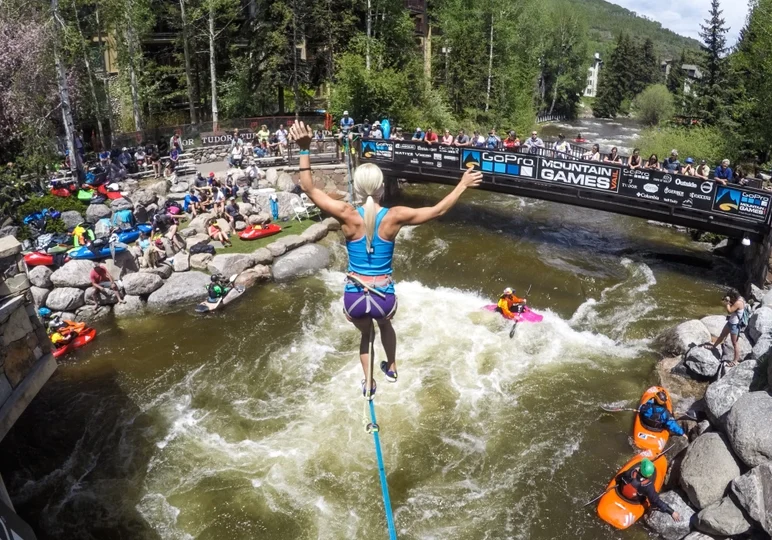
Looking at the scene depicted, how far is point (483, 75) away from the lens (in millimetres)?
38875

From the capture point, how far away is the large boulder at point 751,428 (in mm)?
8555

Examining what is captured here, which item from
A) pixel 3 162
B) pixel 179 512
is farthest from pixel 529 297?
pixel 3 162

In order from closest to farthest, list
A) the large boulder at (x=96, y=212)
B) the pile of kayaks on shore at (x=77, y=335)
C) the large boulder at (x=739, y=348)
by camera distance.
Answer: the large boulder at (x=739, y=348) < the pile of kayaks on shore at (x=77, y=335) < the large boulder at (x=96, y=212)

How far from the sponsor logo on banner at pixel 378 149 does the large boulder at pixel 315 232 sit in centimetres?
385

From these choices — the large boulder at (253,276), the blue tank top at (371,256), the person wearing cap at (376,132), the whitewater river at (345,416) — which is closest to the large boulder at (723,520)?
the whitewater river at (345,416)

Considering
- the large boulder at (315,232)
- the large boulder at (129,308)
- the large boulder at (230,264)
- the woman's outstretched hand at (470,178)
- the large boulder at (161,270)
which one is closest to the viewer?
the woman's outstretched hand at (470,178)

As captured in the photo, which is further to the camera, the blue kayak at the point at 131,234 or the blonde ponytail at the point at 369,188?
the blue kayak at the point at 131,234

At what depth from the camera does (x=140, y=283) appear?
51.8 ft

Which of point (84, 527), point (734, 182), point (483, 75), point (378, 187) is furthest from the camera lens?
point (483, 75)

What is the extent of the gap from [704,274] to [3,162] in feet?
86.0

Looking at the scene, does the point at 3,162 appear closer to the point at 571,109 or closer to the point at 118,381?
the point at 118,381

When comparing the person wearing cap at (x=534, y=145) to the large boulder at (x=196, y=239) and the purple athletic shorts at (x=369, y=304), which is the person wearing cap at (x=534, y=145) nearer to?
the large boulder at (x=196, y=239)

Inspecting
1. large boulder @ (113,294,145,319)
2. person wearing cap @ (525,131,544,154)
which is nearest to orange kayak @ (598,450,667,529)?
large boulder @ (113,294,145,319)

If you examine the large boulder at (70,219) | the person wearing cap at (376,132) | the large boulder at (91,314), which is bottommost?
the large boulder at (91,314)
